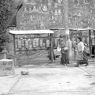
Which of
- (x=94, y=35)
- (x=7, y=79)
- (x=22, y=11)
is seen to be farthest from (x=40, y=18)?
(x=7, y=79)

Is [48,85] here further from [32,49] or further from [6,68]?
[32,49]

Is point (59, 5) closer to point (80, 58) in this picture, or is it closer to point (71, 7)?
point (71, 7)

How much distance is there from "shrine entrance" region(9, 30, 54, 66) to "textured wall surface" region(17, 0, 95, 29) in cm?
2709

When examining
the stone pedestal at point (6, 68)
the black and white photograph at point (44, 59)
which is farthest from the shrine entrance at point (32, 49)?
the stone pedestal at point (6, 68)

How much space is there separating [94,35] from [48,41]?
313 cm

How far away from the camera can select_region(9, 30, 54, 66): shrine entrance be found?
15.4 m

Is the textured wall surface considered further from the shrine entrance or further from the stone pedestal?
the stone pedestal

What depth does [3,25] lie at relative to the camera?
14.6 m

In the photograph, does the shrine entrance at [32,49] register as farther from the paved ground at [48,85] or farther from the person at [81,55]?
the paved ground at [48,85]

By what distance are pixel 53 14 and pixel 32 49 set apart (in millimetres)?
31012

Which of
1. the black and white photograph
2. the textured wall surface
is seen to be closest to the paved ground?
the black and white photograph

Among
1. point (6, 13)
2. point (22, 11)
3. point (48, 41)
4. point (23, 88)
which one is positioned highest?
point (22, 11)

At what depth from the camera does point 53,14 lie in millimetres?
45875

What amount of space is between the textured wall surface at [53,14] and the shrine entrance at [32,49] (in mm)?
27087
